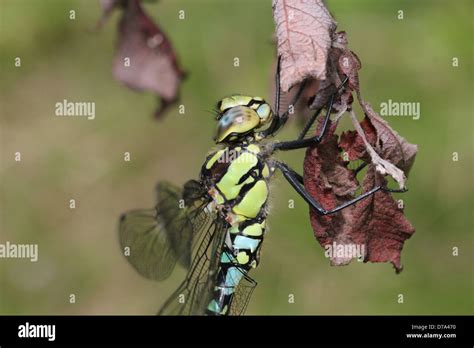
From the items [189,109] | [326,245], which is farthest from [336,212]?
[189,109]

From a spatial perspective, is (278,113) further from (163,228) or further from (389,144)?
(163,228)

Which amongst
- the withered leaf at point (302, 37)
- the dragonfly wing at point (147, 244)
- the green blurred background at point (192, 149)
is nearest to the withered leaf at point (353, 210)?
the withered leaf at point (302, 37)

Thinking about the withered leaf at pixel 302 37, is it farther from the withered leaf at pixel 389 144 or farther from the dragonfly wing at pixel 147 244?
the dragonfly wing at pixel 147 244

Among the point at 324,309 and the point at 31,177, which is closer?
the point at 324,309

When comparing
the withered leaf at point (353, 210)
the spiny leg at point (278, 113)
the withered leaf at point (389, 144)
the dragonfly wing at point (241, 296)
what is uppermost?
the spiny leg at point (278, 113)

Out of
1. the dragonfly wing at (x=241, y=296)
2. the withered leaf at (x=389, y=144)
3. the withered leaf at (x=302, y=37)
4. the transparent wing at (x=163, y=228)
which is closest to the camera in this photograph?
the withered leaf at (x=302, y=37)
